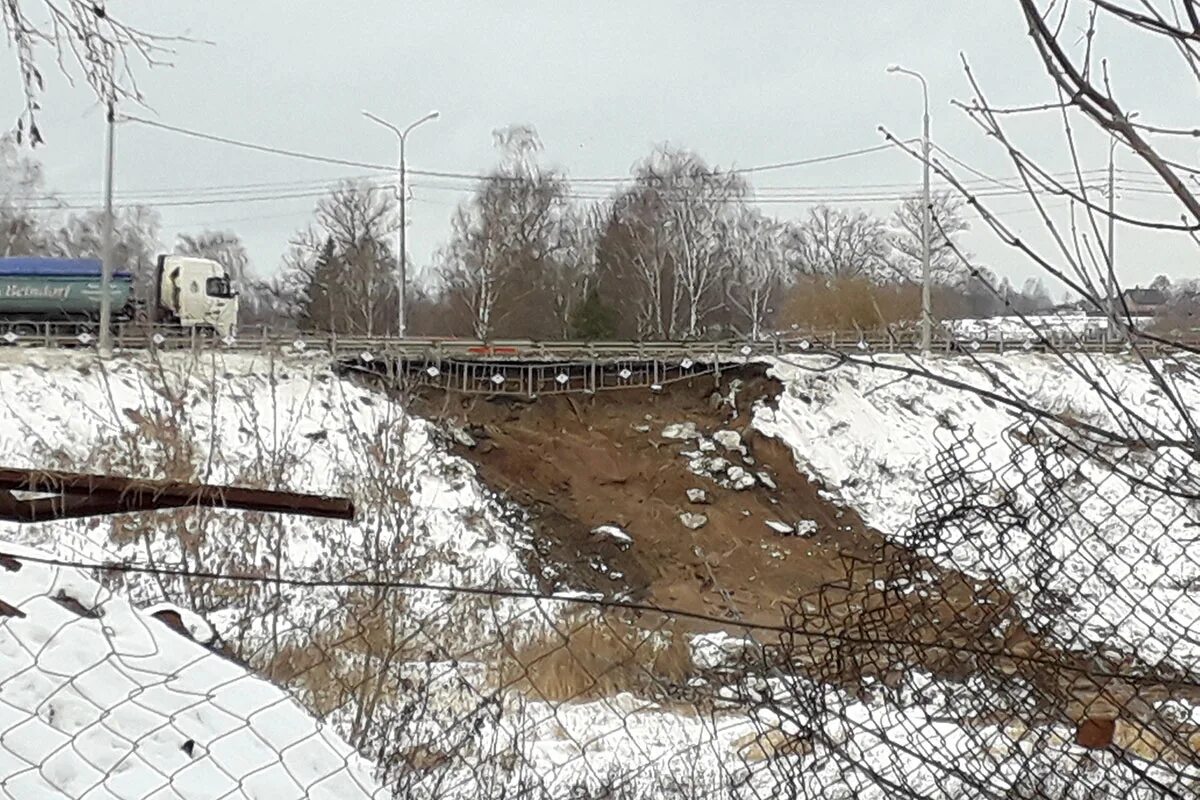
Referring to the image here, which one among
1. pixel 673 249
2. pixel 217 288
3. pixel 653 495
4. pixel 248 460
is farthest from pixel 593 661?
pixel 673 249

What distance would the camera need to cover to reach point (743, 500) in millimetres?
20594

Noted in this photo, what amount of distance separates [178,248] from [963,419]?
1673 inches

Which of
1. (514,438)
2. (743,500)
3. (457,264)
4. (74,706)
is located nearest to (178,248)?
(457,264)

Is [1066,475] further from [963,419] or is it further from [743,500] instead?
[963,419]

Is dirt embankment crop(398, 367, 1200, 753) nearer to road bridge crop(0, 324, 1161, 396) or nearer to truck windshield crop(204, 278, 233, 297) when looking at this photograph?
road bridge crop(0, 324, 1161, 396)

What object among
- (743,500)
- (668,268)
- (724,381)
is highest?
(668,268)

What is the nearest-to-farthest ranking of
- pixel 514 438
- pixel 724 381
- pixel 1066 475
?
pixel 1066 475, pixel 514 438, pixel 724 381

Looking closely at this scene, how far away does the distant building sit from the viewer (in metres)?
1.73

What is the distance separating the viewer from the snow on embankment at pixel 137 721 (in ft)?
7.72

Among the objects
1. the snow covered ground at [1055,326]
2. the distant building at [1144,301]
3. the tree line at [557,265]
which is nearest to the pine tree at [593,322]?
the tree line at [557,265]

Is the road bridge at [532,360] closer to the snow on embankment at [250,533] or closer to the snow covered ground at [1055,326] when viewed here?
the snow on embankment at [250,533]

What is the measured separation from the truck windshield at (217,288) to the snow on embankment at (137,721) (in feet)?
88.8

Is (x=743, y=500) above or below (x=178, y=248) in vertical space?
below

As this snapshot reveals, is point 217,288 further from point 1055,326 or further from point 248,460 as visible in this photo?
point 1055,326
